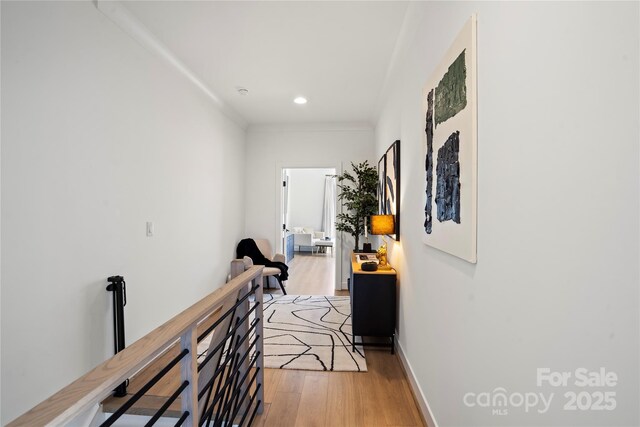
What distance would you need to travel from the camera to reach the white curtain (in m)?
9.36

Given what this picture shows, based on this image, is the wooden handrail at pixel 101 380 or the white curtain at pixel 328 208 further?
the white curtain at pixel 328 208

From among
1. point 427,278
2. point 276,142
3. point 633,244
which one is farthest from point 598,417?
point 276,142

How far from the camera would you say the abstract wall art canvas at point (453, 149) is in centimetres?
115

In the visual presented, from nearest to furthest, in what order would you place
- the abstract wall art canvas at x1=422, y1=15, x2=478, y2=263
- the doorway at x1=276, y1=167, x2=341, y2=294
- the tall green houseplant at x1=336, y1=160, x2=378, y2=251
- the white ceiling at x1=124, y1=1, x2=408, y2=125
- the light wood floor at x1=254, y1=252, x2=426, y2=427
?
the abstract wall art canvas at x1=422, y1=15, x2=478, y2=263 < the light wood floor at x1=254, y1=252, x2=426, y2=427 < the white ceiling at x1=124, y1=1, x2=408, y2=125 < the tall green houseplant at x1=336, y1=160, x2=378, y2=251 < the doorway at x1=276, y1=167, x2=341, y2=294

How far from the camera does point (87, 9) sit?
6.19ft

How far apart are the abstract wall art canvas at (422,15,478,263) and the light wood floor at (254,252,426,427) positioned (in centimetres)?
113

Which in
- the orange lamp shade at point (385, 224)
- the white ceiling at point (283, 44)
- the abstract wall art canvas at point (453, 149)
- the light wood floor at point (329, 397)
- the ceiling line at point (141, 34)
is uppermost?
the white ceiling at point (283, 44)

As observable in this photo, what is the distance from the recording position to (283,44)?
8.50 feet

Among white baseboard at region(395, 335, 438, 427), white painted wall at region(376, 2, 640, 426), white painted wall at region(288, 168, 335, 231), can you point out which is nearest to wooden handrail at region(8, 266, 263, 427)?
white painted wall at region(376, 2, 640, 426)

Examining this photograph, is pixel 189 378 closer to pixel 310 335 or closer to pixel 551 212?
pixel 551 212

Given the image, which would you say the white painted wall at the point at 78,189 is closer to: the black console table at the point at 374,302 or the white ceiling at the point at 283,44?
the white ceiling at the point at 283,44

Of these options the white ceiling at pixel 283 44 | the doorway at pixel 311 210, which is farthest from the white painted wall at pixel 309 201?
the white ceiling at pixel 283 44

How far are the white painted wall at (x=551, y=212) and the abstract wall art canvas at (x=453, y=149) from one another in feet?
0.18

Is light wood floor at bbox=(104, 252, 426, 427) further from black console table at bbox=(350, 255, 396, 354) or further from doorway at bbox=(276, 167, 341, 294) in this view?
doorway at bbox=(276, 167, 341, 294)
